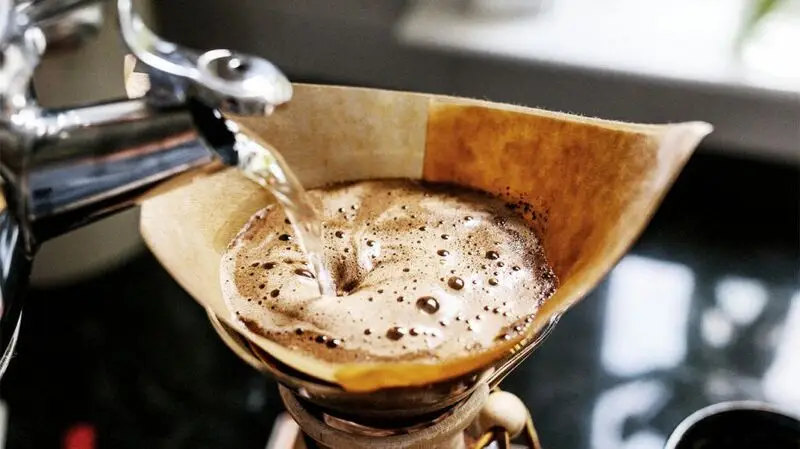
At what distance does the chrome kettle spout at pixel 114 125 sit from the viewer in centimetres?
40

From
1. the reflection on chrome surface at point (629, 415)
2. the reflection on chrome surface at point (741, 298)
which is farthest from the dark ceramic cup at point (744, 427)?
the reflection on chrome surface at point (741, 298)

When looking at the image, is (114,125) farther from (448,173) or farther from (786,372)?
(786,372)

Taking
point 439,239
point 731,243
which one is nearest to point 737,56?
point 731,243

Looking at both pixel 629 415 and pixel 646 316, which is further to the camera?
pixel 646 316

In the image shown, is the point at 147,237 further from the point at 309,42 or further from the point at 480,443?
the point at 309,42

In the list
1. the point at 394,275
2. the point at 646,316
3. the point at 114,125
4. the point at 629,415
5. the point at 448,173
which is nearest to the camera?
the point at 114,125

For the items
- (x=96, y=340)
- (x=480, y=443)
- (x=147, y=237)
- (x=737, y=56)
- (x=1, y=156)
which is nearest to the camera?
(x=1, y=156)

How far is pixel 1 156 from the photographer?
0.41 m

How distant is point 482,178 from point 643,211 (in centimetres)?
18

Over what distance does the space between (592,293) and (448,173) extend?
1.10 ft

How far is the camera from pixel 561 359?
86 cm

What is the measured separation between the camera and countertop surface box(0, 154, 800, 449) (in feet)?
2.62

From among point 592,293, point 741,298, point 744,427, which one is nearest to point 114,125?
point 744,427

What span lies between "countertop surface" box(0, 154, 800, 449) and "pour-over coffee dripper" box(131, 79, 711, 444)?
0.89 feet
